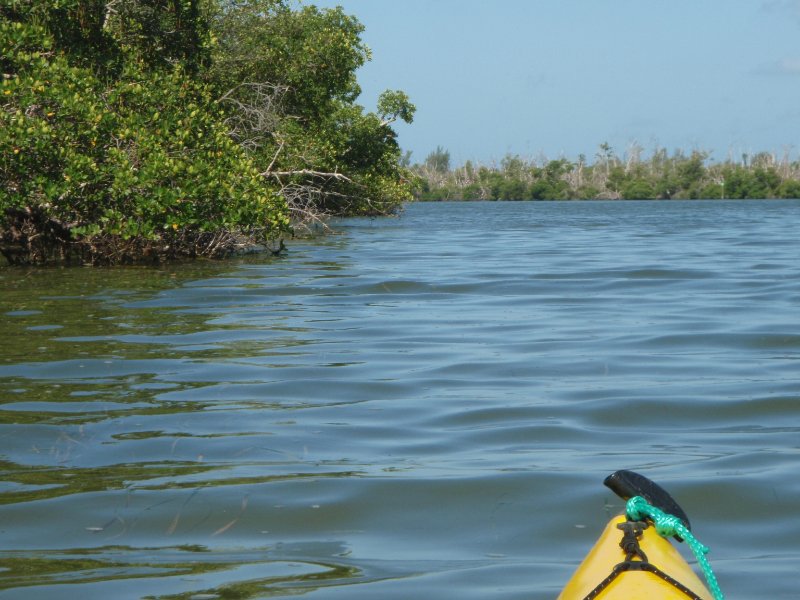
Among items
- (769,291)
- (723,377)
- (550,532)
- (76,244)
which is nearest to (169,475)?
(550,532)

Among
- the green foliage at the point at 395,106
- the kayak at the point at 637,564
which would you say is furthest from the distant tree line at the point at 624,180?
the kayak at the point at 637,564

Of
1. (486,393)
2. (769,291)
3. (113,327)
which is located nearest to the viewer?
(486,393)

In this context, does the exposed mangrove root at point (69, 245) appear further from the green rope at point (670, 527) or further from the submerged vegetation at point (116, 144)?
the green rope at point (670, 527)

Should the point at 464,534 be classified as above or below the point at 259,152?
below

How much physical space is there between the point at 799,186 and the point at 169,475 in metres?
98.3

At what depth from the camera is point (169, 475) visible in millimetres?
4332

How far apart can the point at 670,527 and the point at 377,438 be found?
282cm

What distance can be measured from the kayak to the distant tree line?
294ft

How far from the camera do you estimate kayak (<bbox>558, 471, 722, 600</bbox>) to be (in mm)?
2049

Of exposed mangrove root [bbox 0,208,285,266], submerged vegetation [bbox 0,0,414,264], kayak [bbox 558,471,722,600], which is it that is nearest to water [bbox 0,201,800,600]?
kayak [bbox 558,471,722,600]

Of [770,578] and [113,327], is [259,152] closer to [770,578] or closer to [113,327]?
[113,327]

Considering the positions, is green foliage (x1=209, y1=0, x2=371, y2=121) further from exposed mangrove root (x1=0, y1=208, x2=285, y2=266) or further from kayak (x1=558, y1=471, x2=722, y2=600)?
kayak (x1=558, y1=471, x2=722, y2=600)

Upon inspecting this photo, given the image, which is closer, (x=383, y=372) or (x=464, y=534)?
(x=464, y=534)

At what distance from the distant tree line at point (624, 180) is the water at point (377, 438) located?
8349cm
